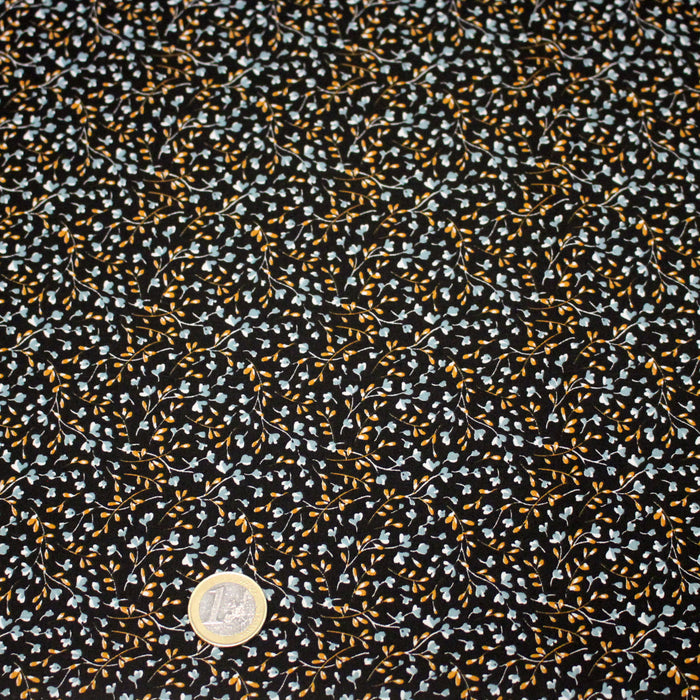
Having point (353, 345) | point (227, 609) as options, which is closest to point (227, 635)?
point (227, 609)

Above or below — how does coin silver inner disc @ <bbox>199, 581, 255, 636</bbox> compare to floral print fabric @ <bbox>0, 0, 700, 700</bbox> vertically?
below

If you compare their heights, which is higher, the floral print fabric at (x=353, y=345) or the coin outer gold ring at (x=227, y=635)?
the floral print fabric at (x=353, y=345)
